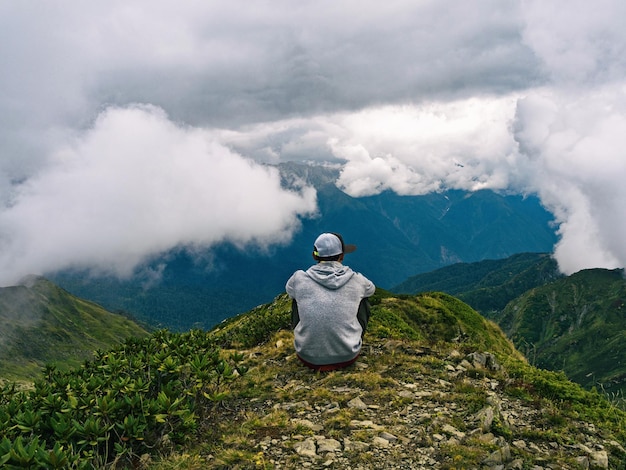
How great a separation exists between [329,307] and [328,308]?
0.11ft

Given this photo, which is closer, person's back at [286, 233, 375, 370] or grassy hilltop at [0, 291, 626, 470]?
grassy hilltop at [0, 291, 626, 470]

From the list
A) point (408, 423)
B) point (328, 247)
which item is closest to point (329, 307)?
point (328, 247)

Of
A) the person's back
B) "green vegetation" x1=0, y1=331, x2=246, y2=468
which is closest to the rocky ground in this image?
the person's back

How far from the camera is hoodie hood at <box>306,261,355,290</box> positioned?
9922 millimetres

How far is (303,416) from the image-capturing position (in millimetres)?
8297

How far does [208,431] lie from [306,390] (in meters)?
2.58

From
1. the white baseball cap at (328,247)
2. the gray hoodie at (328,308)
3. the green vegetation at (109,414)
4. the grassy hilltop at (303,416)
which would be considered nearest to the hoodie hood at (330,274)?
the gray hoodie at (328,308)

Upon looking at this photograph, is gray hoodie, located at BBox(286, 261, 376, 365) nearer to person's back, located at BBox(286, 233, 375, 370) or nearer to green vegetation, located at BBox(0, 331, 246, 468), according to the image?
person's back, located at BBox(286, 233, 375, 370)

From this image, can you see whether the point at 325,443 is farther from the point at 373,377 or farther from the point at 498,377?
the point at 498,377

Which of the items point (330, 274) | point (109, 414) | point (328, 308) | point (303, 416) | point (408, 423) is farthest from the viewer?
point (330, 274)

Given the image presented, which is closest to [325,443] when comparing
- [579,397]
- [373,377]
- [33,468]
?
[373,377]

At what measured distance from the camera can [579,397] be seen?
898cm

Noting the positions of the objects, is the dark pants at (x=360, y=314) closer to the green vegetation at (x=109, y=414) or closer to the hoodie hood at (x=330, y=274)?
the hoodie hood at (x=330, y=274)

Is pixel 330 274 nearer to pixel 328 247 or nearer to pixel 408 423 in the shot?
pixel 328 247
